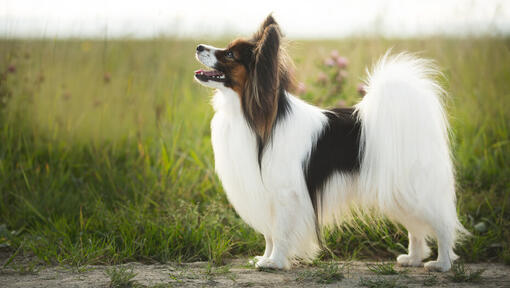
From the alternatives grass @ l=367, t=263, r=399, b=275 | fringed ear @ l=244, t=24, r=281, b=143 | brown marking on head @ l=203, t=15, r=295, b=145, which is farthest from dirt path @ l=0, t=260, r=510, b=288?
fringed ear @ l=244, t=24, r=281, b=143

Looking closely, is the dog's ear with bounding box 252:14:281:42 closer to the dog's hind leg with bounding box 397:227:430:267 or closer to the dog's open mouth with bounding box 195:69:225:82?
the dog's open mouth with bounding box 195:69:225:82

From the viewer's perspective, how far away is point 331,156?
334cm

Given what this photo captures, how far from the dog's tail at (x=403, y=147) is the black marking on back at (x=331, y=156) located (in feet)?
0.22

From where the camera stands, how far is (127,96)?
17.5ft

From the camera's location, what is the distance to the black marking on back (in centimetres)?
332

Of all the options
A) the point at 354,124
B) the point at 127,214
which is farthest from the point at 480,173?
the point at 127,214

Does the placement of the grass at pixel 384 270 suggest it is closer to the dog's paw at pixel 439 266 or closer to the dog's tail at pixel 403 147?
the dog's paw at pixel 439 266

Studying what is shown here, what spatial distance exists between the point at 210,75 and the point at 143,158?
2.04 metres

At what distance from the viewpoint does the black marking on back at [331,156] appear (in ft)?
10.9

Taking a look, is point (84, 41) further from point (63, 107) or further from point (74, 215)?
point (74, 215)

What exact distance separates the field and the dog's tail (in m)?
0.59

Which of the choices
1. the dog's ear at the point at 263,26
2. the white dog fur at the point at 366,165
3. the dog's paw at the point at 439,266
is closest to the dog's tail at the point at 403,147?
the white dog fur at the point at 366,165

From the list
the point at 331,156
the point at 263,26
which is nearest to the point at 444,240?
the point at 331,156

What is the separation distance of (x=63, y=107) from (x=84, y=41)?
0.91 metres
